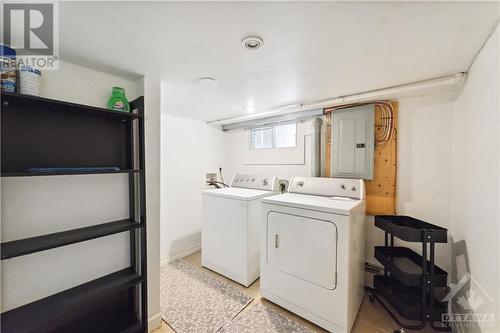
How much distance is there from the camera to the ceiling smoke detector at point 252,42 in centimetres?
112

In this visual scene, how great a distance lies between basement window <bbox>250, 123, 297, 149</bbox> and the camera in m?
2.87

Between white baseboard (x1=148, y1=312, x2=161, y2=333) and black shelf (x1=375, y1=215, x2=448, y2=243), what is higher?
black shelf (x1=375, y1=215, x2=448, y2=243)

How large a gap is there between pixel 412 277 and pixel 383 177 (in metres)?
0.98

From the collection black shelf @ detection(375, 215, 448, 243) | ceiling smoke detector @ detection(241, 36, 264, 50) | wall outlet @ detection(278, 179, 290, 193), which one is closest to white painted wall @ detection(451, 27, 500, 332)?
black shelf @ detection(375, 215, 448, 243)

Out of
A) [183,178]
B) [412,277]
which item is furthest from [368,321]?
[183,178]

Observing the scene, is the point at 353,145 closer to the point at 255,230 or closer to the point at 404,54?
the point at 404,54

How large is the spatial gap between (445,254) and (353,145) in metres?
1.30

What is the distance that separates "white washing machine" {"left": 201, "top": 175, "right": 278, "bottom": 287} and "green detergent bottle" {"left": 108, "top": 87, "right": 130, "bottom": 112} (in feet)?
4.49

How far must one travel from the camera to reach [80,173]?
1232 mm

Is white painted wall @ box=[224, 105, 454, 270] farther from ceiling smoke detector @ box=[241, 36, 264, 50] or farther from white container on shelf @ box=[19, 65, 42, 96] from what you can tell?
white container on shelf @ box=[19, 65, 42, 96]

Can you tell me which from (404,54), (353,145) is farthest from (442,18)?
(353,145)

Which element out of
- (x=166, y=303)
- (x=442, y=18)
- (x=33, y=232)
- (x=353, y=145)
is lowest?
(x=166, y=303)

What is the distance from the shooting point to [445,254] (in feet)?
6.10

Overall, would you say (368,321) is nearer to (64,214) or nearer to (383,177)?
(383,177)
